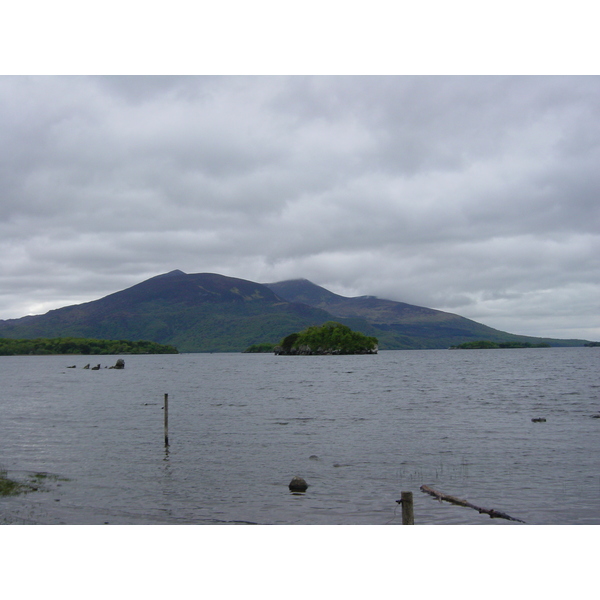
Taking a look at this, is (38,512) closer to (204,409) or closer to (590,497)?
(590,497)

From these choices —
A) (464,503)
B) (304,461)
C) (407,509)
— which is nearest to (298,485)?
(304,461)

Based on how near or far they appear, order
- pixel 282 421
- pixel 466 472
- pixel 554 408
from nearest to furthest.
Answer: pixel 466 472 → pixel 282 421 → pixel 554 408

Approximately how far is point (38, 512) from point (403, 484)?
1724 cm

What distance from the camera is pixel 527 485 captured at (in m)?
25.9

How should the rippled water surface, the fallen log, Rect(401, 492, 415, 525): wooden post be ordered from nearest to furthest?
Rect(401, 492, 415, 525): wooden post < the fallen log < the rippled water surface

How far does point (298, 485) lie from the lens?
84.0ft

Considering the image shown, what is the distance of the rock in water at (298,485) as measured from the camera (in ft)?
83.8

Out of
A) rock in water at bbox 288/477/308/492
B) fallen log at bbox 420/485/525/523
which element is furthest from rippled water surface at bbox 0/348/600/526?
rock in water at bbox 288/477/308/492

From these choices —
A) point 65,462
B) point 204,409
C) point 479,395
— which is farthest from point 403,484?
point 479,395

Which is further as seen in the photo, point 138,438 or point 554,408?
point 554,408

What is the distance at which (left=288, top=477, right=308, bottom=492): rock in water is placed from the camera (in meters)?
25.5

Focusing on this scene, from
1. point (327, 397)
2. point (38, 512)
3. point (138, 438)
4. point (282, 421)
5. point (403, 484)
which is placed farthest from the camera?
point (327, 397)

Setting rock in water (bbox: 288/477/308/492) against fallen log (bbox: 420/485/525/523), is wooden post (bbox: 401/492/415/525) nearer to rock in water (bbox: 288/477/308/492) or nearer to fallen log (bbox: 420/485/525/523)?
fallen log (bbox: 420/485/525/523)

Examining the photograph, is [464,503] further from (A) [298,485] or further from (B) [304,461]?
(B) [304,461]
